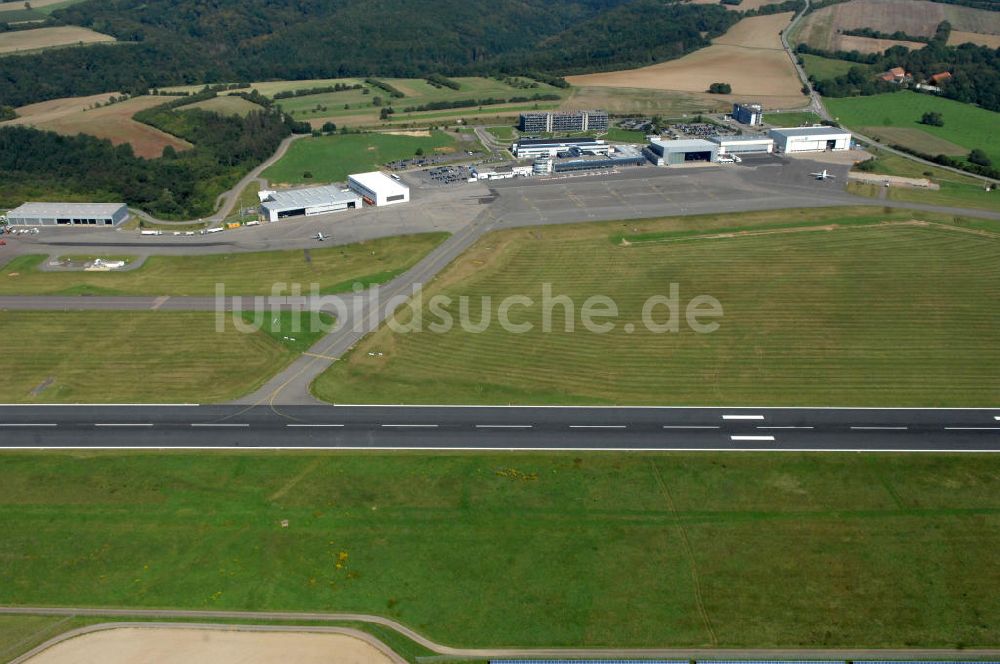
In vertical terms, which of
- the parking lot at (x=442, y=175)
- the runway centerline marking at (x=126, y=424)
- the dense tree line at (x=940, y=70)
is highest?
A: the dense tree line at (x=940, y=70)

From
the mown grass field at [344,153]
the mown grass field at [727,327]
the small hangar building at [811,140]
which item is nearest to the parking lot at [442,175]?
the mown grass field at [344,153]

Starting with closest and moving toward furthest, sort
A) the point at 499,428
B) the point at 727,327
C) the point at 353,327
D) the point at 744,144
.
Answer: the point at 499,428 < the point at 727,327 < the point at 353,327 < the point at 744,144

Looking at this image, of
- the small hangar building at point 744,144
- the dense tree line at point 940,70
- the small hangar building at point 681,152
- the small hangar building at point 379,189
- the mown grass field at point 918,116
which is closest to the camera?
the small hangar building at point 379,189

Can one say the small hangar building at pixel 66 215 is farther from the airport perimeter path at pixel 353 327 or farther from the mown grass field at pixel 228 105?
the mown grass field at pixel 228 105

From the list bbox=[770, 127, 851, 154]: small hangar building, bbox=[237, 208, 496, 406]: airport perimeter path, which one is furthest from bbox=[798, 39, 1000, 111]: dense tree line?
bbox=[237, 208, 496, 406]: airport perimeter path

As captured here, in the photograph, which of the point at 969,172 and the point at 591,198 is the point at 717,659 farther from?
the point at 969,172

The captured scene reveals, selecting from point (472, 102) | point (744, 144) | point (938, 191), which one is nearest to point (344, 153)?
Answer: point (472, 102)

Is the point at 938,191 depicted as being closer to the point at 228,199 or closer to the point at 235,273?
the point at 235,273
